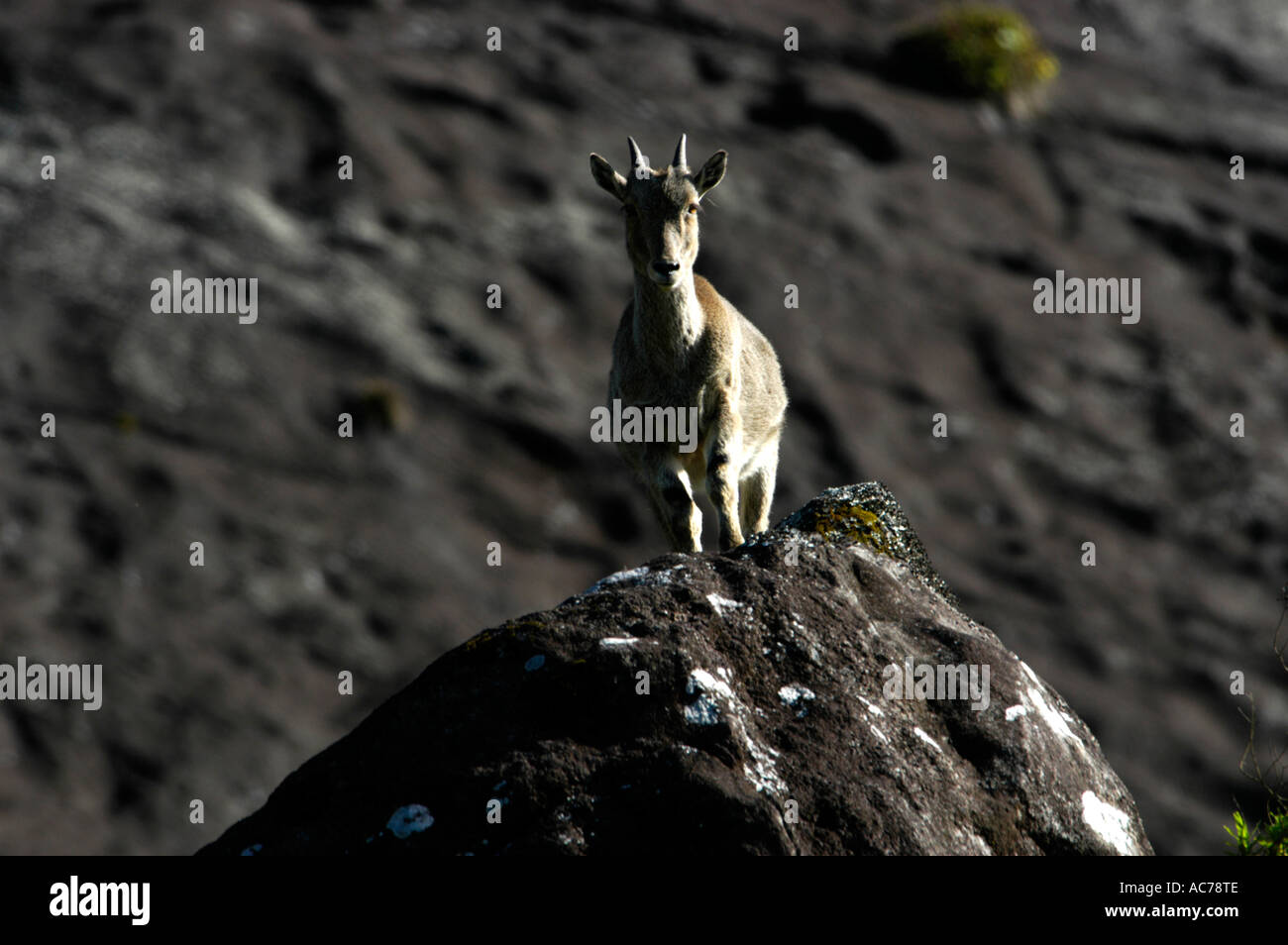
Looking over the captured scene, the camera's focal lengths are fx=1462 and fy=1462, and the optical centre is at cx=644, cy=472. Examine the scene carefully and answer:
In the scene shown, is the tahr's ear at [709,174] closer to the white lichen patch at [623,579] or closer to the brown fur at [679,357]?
the brown fur at [679,357]

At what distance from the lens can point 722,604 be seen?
25.0 ft

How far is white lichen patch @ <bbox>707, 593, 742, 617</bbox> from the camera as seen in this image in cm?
757

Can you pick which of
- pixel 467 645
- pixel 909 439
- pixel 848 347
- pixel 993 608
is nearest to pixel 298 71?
pixel 848 347

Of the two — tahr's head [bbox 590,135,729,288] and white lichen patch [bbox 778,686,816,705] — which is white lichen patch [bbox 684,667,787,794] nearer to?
white lichen patch [bbox 778,686,816,705]

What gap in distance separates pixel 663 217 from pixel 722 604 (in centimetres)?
355

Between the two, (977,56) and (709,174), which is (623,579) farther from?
(977,56)

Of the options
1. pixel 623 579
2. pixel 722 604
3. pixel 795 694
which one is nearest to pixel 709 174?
pixel 623 579

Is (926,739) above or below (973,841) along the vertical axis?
above

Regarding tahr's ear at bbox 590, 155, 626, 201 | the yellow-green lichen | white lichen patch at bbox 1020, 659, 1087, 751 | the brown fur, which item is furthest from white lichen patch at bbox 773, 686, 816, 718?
tahr's ear at bbox 590, 155, 626, 201

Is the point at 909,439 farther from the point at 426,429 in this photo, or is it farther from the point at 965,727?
the point at 965,727

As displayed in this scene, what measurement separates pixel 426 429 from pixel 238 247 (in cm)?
587

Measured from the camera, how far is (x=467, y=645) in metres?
7.57

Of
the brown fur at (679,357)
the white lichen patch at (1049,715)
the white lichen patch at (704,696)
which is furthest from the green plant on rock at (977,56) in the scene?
the white lichen patch at (704,696)

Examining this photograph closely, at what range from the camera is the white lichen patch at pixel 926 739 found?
730 cm
